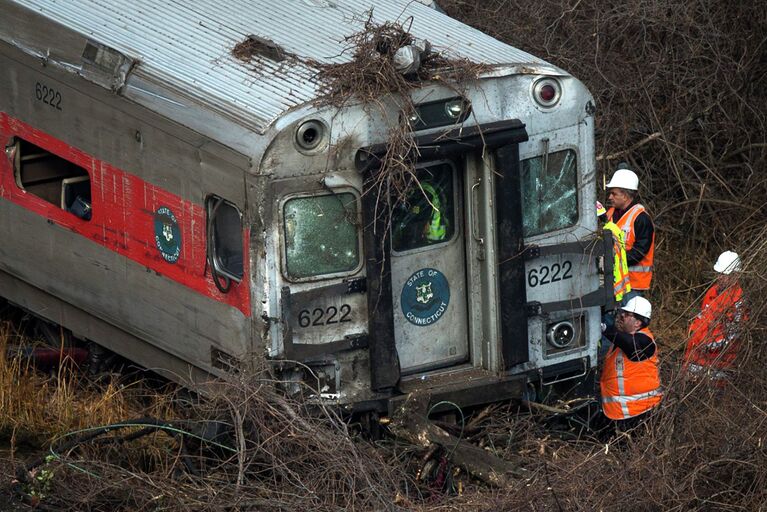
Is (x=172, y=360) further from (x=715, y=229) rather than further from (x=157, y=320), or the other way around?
(x=715, y=229)

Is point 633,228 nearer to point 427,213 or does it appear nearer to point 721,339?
point 427,213

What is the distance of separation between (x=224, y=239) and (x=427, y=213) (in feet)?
3.94

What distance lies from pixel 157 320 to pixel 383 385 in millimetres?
1508

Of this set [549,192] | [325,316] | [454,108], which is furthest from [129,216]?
[549,192]

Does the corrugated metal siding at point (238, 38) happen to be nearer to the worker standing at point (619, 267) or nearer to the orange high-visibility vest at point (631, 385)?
the worker standing at point (619, 267)

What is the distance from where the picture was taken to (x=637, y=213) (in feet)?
36.0

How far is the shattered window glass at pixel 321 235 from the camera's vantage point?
27.7 ft

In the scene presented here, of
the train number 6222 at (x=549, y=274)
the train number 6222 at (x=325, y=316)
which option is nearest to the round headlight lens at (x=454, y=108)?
the train number 6222 at (x=549, y=274)

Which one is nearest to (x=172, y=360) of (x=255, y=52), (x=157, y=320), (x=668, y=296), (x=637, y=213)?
(x=157, y=320)

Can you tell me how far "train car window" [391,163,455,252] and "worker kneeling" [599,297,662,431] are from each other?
1222 mm

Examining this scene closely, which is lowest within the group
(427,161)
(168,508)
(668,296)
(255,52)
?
(668,296)

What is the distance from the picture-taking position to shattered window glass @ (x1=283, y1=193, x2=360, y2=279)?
27.7ft

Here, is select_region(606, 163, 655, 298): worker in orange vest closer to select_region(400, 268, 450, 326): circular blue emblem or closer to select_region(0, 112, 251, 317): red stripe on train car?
select_region(400, 268, 450, 326): circular blue emblem

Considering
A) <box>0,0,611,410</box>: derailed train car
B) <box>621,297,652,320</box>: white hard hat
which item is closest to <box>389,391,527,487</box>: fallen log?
<box>0,0,611,410</box>: derailed train car
